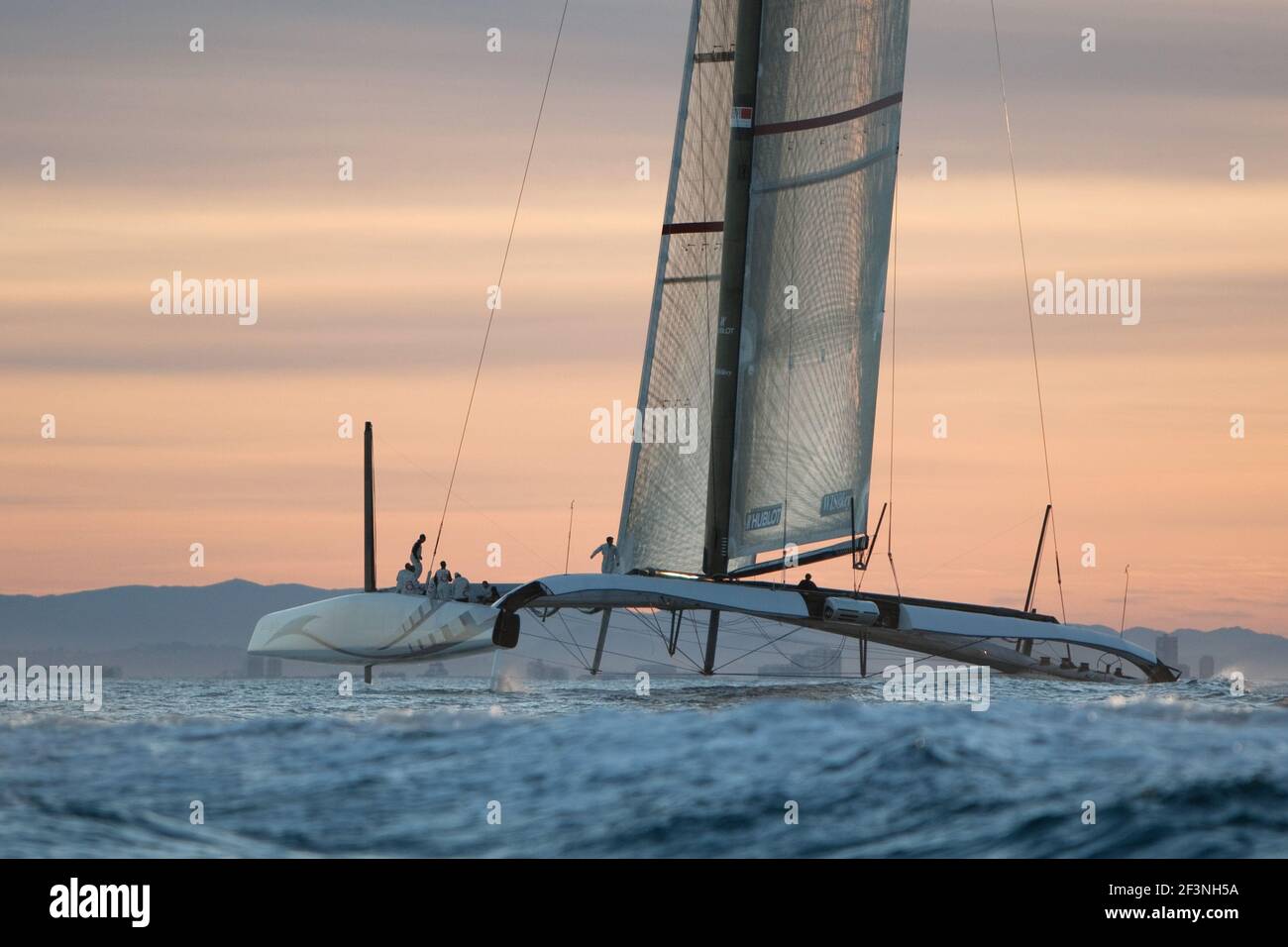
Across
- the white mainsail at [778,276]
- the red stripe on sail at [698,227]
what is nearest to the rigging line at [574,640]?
the white mainsail at [778,276]

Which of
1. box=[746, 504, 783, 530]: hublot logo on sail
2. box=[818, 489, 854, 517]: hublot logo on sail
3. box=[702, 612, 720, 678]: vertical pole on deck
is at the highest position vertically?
box=[818, 489, 854, 517]: hublot logo on sail

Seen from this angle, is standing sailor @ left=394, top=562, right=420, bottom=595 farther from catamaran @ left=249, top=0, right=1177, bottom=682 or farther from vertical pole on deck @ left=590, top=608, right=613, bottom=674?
vertical pole on deck @ left=590, top=608, right=613, bottom=674

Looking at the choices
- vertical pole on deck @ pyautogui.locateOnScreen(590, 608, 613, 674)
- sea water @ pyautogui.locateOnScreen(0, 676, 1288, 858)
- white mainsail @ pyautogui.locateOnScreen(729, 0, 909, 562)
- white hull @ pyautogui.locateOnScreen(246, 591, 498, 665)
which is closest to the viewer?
sea water @ pyautogui.locateOnScreen(0, 676, 1288, 858)

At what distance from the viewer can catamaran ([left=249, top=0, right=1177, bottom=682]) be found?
32.5 meters

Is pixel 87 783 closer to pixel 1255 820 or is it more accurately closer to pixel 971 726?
pixel 971 726

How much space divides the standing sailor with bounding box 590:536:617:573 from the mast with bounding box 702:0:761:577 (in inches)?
75.9

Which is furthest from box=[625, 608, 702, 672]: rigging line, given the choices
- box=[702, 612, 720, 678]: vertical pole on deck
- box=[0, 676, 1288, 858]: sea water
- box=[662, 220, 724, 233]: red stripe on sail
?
box=[0, 676, 1288, 858]: sea water

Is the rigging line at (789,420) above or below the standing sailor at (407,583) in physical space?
above

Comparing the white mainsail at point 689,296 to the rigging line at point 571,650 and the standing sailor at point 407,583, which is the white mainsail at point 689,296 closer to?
the rigging line at point 571,650

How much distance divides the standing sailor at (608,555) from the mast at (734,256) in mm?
1927

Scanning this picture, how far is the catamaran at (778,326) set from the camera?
32531 mm

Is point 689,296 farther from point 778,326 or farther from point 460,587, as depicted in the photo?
point 460,587
